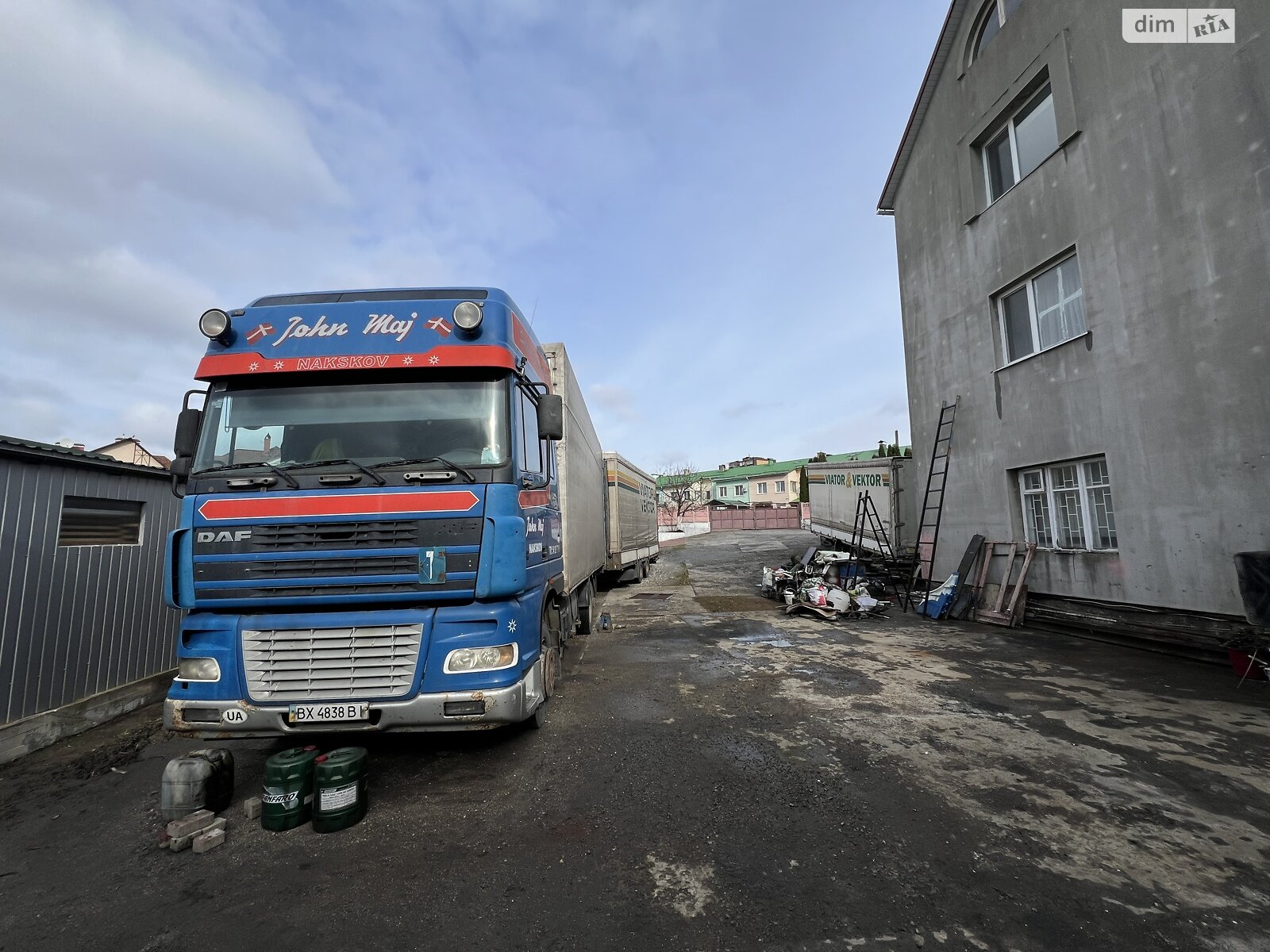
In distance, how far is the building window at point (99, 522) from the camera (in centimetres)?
527

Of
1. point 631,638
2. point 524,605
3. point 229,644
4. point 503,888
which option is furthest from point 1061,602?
point 229,644

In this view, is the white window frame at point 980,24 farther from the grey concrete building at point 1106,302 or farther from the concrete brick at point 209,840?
the concrete brick at point 209,840

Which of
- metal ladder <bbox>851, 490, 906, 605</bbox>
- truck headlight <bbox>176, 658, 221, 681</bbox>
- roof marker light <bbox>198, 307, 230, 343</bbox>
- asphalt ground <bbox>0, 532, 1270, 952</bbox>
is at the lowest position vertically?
asphalt ground <bbox>0, 532, 1270, 952</bbox>

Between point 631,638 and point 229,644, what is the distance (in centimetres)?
588

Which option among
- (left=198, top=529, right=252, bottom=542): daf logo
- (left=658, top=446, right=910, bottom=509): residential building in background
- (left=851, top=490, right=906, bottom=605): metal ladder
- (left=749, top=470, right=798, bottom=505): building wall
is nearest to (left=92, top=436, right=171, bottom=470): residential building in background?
(left=198, top=529, right=252, bottom=542): daf logo

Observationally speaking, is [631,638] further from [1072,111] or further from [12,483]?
[1072,111]

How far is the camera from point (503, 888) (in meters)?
2.63

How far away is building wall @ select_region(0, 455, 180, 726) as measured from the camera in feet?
15.4

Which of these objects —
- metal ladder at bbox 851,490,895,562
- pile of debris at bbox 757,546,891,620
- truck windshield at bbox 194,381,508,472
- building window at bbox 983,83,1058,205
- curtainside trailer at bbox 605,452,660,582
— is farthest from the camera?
metal ladder at bbox 851,490,895,562

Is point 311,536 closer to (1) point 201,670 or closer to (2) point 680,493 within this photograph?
(1) point 201,670

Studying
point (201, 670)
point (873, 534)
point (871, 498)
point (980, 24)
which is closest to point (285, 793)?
point (201, 670)

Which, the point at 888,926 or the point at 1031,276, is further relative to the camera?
the point at 1031,276

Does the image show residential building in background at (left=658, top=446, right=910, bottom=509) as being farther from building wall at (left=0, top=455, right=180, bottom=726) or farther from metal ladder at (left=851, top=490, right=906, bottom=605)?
building wall at (left=0, top=455, right=180, bottom=726)

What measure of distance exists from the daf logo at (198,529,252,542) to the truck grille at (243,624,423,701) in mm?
600
